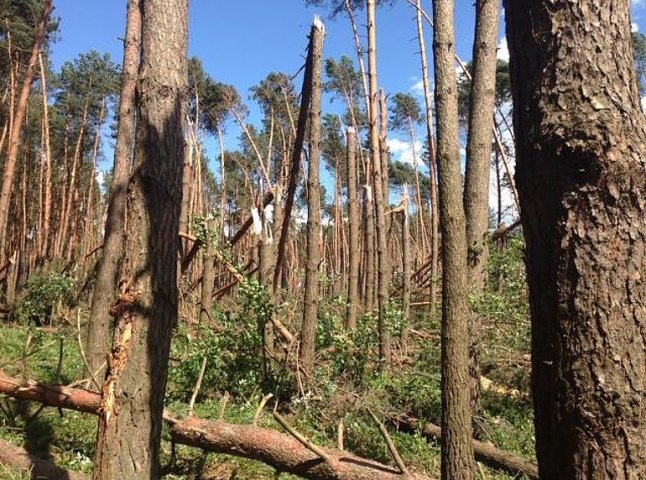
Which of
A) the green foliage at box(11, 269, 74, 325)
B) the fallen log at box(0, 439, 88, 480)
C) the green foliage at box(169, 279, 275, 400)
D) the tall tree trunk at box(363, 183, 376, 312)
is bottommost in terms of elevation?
the fallen log at box(0, 439, 88, 480)

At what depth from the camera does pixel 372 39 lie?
40.2ft

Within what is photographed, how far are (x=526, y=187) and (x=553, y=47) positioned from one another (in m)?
0.39

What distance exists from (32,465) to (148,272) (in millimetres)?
1869

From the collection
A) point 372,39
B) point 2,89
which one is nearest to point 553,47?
point 372,39

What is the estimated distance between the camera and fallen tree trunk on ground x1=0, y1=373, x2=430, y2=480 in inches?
156

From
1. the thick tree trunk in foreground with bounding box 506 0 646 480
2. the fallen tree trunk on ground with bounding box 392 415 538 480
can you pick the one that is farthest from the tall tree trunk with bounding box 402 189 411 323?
the thick tree trunk in foreground with bounding box 506 0 646 480

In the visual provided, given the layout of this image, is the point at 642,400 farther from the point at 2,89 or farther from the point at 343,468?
the point at 2,89

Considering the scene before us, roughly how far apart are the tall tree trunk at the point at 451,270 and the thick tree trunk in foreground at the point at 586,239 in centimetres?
194

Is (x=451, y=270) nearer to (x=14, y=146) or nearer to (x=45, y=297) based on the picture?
(x=45, y=297)

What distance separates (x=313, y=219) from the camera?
7059 millimetres

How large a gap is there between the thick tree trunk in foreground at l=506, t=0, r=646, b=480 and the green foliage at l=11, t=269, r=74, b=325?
12.2 m

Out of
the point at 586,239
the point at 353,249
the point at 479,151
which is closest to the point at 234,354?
the point at 479,151

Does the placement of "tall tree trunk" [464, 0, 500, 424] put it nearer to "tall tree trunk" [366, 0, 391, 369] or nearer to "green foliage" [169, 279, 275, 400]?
"tall tree trunk" [366, 0, 391, 369]

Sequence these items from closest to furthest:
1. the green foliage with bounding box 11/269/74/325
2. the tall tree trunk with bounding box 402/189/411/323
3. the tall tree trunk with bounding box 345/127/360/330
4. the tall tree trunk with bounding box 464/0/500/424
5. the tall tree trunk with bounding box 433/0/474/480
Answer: the tall tree trunk with bounding box 433/0/474/480 < the tall tree trunk with bounding box 464/0/500/424 < the tall tree trunk with bounding box 345/127/360/330 < the tall tree trunk with bounding box 402/189/411/323 < the green foliage with bounding box 11/269/74/325
